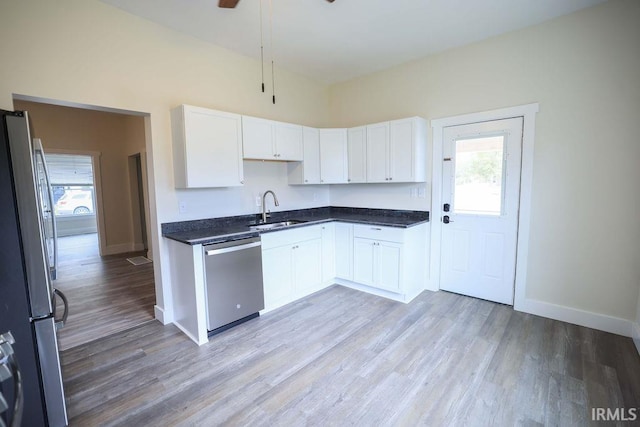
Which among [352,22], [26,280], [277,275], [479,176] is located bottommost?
[277,275]

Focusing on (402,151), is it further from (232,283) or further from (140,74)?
(140,74)

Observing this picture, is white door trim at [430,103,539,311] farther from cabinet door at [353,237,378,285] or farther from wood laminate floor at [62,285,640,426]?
cabinet door at [353,237,378,285]

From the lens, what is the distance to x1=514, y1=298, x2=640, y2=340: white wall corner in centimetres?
261

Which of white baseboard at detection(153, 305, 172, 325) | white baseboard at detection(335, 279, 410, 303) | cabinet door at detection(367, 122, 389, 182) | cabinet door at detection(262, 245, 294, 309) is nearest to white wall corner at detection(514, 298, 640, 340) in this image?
white baseboard at detection(335, 279, 410, 303)

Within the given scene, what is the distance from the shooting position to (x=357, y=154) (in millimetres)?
3984

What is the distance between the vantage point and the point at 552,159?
9.32 ft

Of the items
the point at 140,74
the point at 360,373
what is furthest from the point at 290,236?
the point at 140,74

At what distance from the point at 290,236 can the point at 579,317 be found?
2934mm

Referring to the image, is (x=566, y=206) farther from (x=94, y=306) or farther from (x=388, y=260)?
(x=94, y=306)

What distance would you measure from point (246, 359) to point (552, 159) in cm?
331

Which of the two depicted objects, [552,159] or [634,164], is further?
[552,159]

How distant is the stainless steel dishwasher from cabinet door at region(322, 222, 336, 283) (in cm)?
102

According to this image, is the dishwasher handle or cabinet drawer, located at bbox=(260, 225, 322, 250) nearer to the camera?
the dishwasher handle

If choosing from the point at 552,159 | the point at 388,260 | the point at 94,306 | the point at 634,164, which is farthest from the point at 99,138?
the point at 634,164
